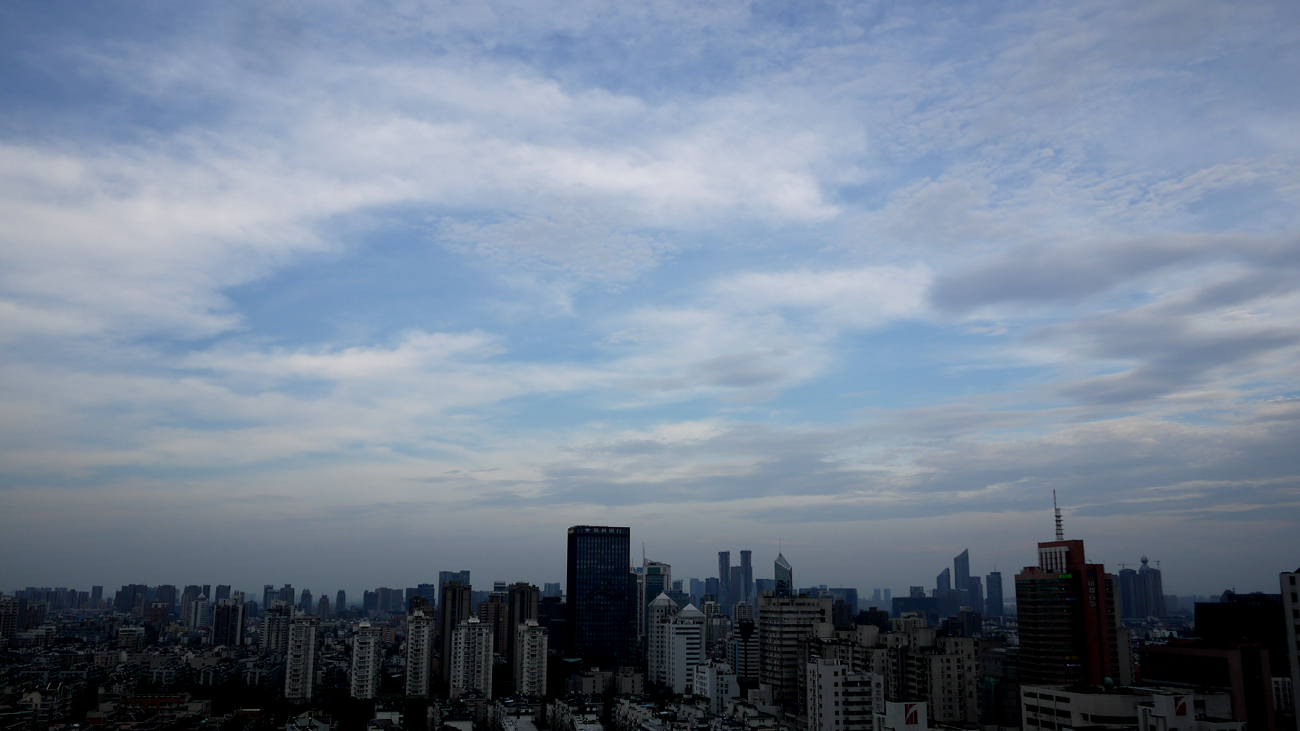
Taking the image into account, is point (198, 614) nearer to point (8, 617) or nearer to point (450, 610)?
point (8, 617)

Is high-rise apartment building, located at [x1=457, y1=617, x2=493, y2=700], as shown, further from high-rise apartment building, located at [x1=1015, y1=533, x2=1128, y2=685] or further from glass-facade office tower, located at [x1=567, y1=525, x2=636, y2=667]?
high-rise apartment building, located at [x1=1015, y1=533, x2=1128, y2=685]

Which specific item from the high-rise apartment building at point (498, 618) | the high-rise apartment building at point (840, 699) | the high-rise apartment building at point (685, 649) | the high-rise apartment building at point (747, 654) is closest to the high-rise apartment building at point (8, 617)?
the high-rise apartment building at point (498, 618)

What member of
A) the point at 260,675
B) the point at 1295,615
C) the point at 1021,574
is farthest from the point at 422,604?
the point at 1295,615

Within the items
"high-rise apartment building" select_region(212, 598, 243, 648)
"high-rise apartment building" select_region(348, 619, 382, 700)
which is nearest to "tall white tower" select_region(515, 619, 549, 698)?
"high-rise apartment building" select_region(348, 619, 382, 700)

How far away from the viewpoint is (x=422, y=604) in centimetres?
9194

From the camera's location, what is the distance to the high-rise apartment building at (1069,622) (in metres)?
43.3

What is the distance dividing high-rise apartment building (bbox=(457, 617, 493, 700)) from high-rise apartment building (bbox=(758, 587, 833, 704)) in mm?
21801

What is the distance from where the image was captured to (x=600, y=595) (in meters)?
87.6

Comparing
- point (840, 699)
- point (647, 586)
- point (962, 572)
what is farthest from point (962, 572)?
point (840, 699)

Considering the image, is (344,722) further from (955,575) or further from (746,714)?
(955,575)

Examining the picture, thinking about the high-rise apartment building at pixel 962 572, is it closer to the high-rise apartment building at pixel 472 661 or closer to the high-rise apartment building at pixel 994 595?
the high-rise apartment building at pixel 994 595

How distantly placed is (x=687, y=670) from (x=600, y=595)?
85.6 ft

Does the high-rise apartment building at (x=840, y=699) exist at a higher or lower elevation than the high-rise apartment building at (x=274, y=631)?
higher

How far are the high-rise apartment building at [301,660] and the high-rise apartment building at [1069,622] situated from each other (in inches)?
1918
